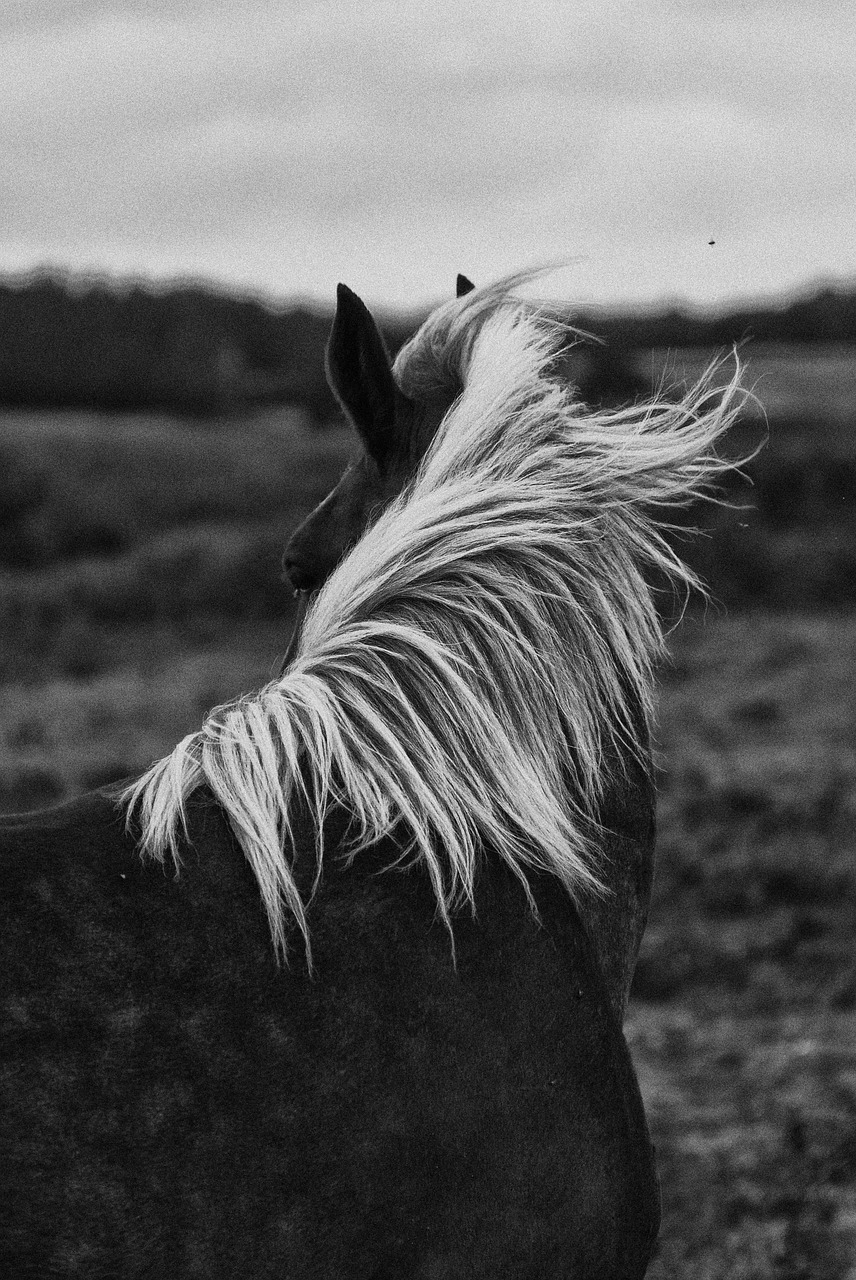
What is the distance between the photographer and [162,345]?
4147cm

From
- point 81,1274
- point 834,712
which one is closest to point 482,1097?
point 81,1274

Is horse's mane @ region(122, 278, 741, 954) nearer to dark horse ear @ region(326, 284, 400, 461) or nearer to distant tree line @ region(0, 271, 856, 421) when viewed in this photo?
dark horse ear @ region(326, 284, 400, 461)

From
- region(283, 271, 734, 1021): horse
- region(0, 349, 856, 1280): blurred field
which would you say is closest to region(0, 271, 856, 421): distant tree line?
region(0, 349, 856, 1280): blurred field

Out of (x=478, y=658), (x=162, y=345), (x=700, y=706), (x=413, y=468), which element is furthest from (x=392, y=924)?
(x=162, y=345)

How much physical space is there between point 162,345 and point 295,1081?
41435 mm

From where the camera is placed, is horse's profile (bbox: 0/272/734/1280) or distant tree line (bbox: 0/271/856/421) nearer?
horse's profile (bbox: 0/272/734/1280)

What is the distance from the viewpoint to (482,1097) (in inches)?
76.3

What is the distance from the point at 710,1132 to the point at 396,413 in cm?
442

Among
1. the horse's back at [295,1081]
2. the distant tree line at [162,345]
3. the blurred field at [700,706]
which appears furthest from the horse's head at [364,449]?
the distant tree line at [162,345]

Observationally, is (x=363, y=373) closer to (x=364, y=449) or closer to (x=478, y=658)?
(x=364, y=449)

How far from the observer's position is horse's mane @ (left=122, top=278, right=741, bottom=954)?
207 centimetres

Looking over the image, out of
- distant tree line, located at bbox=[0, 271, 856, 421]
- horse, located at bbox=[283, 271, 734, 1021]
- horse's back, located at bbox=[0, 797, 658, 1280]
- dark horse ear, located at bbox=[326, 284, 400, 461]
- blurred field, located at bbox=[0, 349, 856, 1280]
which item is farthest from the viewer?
distant tree line, located at bbox=[0, 271, 856, 421]

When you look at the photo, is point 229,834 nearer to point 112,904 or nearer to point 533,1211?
point 112,904

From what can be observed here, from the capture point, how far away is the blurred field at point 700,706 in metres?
5.73
